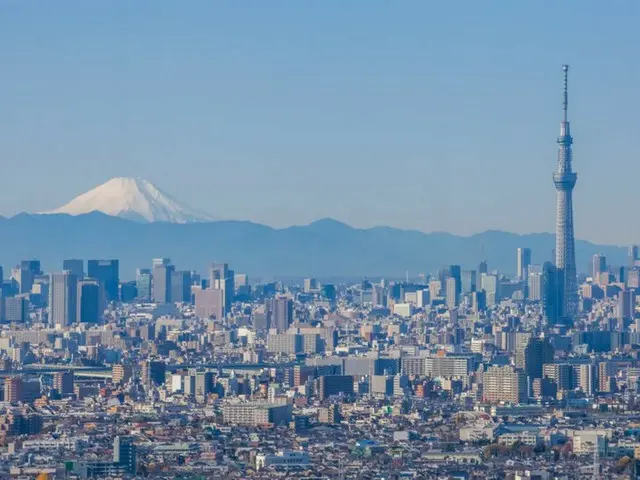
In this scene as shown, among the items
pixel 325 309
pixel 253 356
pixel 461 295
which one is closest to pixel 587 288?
Result: pixel 461 295

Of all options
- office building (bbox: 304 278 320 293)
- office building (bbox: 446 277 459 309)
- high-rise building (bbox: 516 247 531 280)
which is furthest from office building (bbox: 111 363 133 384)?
high-rise building (bbox: 516 247 531 280)

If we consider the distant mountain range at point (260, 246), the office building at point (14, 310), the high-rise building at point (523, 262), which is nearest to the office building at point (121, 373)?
the office building at point (14, 310)

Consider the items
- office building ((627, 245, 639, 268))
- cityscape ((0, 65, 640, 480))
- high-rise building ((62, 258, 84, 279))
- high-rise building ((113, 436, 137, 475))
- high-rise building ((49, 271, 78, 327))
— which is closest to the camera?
high-rise building ((113, 436, 137, 475))

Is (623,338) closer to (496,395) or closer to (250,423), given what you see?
(496,395)

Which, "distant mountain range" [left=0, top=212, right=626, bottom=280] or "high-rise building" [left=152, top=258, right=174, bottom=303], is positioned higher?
"distant mountain range" [left=0, top=212, right=626, bottom=280]

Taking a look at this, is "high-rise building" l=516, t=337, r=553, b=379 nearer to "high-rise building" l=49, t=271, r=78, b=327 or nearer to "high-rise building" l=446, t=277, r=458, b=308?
"high-rise building" l=49, t=271, r=78, b=327

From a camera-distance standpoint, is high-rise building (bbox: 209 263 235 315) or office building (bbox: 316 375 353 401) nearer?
office building (bbox: 316 375 353 401)
